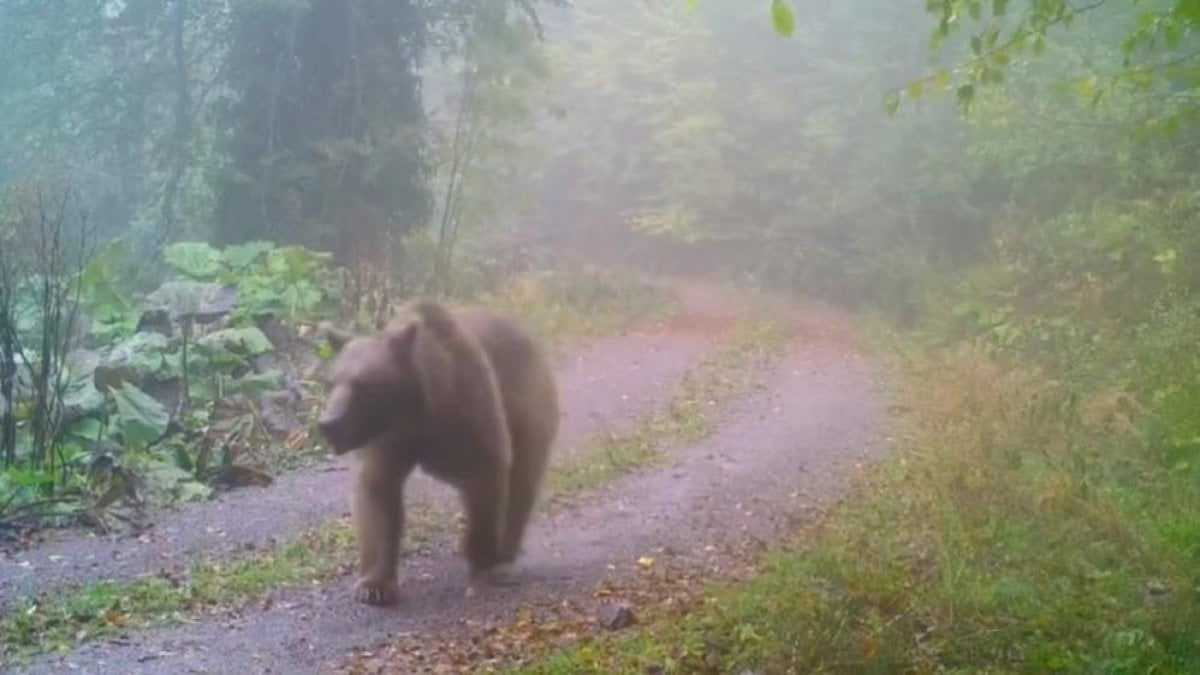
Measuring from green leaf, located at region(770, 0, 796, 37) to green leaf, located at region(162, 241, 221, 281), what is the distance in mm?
7250

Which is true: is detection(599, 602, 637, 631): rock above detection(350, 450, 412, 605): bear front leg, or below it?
below

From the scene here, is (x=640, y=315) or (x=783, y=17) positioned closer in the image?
(x=783, y=17)

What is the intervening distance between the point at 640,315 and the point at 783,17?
28.9 feet

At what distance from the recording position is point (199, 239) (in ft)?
37.7

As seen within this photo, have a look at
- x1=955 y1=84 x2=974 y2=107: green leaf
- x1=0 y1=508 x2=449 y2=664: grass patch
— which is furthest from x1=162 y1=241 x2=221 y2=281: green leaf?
x1=955 y1=84 x2=974 y2=107: green leaf

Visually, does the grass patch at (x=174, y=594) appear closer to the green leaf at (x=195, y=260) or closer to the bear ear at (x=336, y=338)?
the bear ear at (x=336, y=338)

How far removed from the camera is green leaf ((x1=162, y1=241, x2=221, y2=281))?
10109mm

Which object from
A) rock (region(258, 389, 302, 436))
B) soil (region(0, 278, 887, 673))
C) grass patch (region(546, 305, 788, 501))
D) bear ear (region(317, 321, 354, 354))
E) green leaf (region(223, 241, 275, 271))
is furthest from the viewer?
→ green leaf (region(223, 241, 275, 271))

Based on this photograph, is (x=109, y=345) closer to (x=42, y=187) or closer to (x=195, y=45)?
(x=42, y=187)

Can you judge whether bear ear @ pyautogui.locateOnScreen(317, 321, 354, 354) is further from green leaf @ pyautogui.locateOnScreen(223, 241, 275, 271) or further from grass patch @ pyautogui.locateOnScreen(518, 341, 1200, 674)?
green leaf @ pyautogui.locateOnScreen(223, 241, 275, 271)

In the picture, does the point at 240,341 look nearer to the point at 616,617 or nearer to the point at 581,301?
the point at 581,301

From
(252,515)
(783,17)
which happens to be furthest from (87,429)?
(783,17)

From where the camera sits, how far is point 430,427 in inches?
199

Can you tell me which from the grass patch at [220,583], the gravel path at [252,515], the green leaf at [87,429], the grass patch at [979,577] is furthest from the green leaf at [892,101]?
the green leaf at [87,429]
